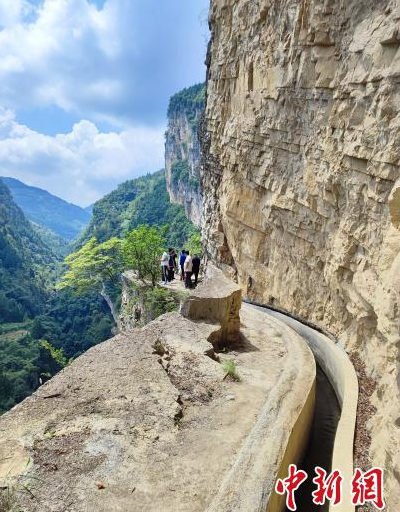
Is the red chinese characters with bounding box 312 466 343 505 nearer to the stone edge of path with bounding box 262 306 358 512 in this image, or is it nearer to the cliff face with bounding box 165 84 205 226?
the stone edge of path with bounding box 262 306 358 512

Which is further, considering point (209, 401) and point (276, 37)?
point (276, 37)

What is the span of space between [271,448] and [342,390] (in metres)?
3.61

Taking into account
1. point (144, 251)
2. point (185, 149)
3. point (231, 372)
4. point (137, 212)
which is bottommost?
point (231, 372)

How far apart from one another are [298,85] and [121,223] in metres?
88.7

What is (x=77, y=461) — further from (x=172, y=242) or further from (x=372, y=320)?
(x=172, y=242)

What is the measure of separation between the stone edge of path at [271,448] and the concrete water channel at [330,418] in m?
0.48

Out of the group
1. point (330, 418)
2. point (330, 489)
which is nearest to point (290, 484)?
point (330, 489)

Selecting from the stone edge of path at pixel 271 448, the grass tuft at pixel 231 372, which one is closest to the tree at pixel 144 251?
the grass tuft at pixel 231 372

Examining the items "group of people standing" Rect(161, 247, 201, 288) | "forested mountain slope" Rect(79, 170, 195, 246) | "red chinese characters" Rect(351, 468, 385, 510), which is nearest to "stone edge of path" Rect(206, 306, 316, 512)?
"red chinese characters" Rect(351, 468, 385, 510)

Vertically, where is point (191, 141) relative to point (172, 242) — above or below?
above

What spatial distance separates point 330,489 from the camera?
195 inches

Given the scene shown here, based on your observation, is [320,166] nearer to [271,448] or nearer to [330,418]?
[330,418]

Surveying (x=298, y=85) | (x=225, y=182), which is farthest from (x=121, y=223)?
(x=298, y=85)

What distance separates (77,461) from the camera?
4.00 m
